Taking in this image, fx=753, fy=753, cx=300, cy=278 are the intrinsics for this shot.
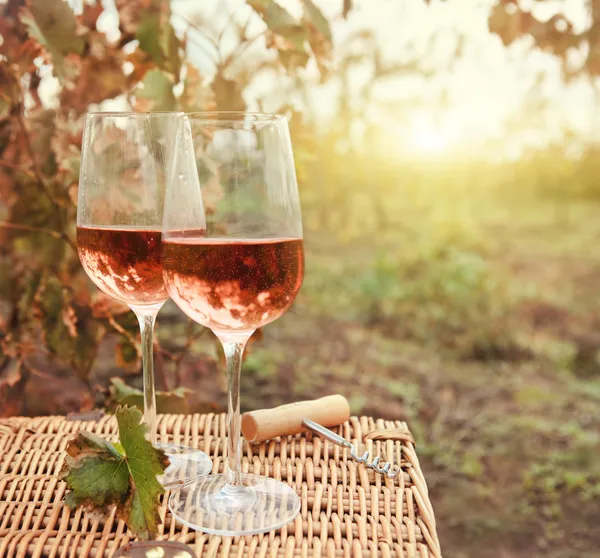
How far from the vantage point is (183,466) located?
3.39ft

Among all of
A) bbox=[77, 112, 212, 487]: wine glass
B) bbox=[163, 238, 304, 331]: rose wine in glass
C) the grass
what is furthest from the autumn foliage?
the grass

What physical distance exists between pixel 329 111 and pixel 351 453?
315cm

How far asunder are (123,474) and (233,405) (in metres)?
0.15

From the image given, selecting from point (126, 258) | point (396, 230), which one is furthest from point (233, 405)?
point (396, 230)

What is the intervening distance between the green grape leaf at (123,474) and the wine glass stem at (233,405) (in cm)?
10

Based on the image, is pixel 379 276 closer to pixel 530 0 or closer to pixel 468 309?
pixel 468 309

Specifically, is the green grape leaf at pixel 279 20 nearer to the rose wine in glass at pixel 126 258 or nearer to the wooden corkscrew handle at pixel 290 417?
the rose wine in glass at pixel 126 258

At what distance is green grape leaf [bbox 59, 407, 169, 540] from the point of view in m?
0.82

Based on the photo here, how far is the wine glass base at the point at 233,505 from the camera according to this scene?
86 centimetres

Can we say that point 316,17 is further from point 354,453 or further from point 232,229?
point 354,453

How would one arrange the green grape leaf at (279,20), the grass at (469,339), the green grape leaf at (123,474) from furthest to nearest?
the grass at (469,339), the green grape leaf at (279,20), the green grape leaf at (123,474)

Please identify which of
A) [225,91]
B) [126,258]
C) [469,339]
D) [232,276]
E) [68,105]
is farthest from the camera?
[469,339]

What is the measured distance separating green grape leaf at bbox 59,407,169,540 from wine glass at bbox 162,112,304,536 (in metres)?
0.06

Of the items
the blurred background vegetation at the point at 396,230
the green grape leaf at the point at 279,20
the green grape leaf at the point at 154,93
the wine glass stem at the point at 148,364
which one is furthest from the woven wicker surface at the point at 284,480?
the green grape leaf at the point at 279,20
